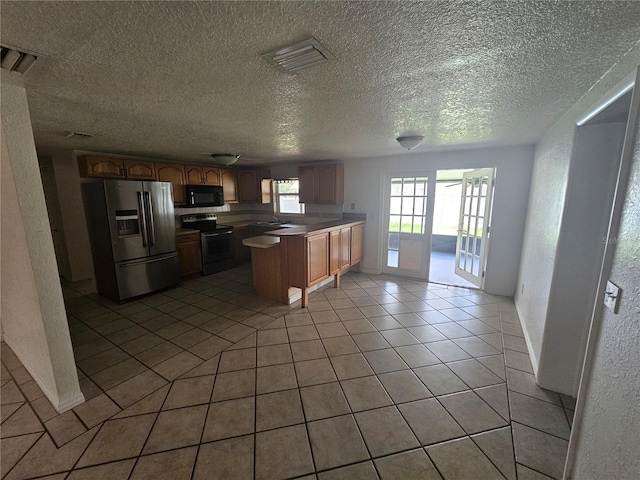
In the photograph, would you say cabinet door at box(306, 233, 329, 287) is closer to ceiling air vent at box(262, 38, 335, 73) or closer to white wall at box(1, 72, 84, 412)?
ceiling air vent at box(262, 38, 335, 73)

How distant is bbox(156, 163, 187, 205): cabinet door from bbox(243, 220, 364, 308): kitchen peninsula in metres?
2.08

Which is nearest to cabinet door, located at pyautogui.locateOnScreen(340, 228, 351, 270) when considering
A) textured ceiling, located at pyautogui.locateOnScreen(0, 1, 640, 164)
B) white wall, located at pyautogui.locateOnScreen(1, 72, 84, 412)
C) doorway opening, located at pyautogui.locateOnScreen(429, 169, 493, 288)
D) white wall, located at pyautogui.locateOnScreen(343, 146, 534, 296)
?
white wall, located at pyautogui.locateOnScreen(343, 146, 534, 296)

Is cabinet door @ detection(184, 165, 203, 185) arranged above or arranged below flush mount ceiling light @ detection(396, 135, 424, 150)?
below

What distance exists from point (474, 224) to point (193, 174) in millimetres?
5053

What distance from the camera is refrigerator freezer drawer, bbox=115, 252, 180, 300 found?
3.49 meters

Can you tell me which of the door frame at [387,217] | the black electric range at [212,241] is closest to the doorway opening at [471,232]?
the door frame at [387,217]

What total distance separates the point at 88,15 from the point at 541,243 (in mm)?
3410

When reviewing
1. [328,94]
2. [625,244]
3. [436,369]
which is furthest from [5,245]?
[625,244]

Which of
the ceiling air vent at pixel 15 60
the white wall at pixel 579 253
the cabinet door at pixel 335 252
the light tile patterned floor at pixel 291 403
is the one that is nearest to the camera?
the ceiling air vent at pixel 15 60

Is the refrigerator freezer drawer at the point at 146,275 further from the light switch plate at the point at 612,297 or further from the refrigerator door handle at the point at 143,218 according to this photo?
the light switch plate at the point at 612,297

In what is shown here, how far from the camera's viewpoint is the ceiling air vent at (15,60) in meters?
1.18

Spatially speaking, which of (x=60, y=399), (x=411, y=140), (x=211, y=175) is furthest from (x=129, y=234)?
(x=411, y=140)

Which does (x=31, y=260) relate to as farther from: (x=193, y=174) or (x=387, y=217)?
(x=387, y=217)

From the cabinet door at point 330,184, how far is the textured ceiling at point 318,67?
219cm
